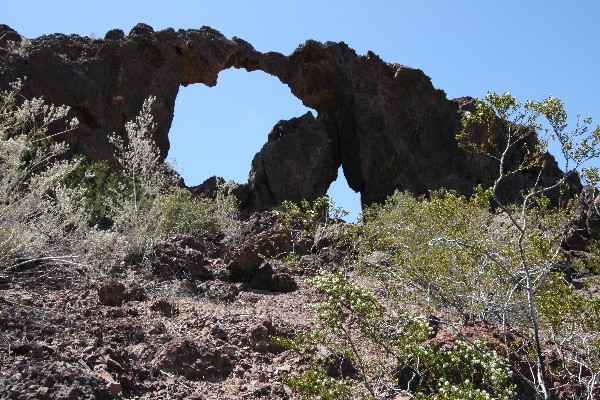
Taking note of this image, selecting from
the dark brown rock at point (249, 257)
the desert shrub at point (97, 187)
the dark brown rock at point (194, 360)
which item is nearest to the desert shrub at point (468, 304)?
the dark brown rock at point (194, 360)

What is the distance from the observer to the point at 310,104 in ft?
82.6

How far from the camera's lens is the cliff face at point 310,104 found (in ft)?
64.2

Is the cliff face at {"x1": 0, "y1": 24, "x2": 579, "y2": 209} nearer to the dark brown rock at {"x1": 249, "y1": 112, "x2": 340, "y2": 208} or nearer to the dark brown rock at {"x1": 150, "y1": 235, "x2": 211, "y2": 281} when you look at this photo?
the dark brown rock at {"x1": 249, "y1": 112, "x2": 340, "y2": 208}

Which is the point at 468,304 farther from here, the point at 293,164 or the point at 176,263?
the point at 293,164

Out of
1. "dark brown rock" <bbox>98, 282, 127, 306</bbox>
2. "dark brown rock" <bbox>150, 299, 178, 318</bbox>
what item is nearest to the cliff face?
"dark brown rock" <bbox>98, 282, 127, 306</bbox>

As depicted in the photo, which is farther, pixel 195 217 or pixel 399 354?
pixel 195 217

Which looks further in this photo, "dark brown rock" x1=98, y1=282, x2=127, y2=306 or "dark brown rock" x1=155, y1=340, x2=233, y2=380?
"dark brown rock" x1=98, y1=282, x2=127, y2=306

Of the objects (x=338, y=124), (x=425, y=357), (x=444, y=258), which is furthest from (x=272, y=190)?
(x=425, y=357)

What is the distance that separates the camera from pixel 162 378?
18.4ft

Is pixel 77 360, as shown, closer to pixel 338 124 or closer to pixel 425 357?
pixel 425 357

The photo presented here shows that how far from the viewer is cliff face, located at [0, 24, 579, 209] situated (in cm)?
1956

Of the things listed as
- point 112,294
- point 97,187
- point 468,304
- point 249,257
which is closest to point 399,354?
point 468,304

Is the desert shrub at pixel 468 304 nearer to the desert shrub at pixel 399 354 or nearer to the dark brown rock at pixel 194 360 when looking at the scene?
the desert shrub at pixel 399 354

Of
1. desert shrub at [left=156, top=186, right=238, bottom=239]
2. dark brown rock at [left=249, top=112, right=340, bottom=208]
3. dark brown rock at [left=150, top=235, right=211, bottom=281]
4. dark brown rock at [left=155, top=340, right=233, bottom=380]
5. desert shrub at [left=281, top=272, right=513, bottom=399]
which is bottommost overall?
dark brown rock at [left=155, top=340, right=233, bottom=380]
